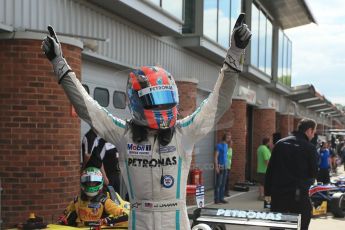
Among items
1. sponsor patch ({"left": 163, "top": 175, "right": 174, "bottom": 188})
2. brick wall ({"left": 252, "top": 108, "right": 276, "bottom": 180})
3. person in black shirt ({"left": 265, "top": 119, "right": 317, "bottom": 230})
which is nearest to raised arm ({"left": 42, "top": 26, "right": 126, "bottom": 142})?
sponsor patch ({"left": 163, "top": 175, "right": 174, "bottom": 188})

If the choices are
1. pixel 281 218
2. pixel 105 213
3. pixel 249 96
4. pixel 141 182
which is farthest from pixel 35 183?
pixel 249 96

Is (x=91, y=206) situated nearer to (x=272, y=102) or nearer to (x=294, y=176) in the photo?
(x=294, y=176)

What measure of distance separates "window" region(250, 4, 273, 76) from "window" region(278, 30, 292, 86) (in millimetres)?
2127

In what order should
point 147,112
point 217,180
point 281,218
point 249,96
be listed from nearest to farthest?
point 147,112
point 281,218
point 217,180
point 249,96

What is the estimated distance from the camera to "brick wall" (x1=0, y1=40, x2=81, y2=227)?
7.07 metres

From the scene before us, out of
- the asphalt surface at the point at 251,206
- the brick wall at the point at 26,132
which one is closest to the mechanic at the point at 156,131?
the brick wall at the point at 26,132

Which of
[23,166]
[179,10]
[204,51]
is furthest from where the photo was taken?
[204,51]

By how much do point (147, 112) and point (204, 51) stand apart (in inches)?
457

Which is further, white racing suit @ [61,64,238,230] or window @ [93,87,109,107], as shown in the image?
window @ [93,87,109,107]

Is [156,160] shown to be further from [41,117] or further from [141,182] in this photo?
[41,117]

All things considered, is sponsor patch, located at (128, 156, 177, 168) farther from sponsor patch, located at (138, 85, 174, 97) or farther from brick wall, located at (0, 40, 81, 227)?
brick wall, located at (0, 40, 81, 227)

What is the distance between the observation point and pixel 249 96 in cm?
1973

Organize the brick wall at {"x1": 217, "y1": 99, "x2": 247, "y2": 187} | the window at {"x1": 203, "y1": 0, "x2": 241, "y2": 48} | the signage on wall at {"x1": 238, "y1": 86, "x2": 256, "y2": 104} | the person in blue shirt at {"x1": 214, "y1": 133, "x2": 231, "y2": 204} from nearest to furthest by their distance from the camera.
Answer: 1. the person in blue shirt at {"x1": 214, "y1": 133, "x2": 231, "y2": 204}
2. the window at {"x1": 203, "y1": 0, "x2": 241, "y2": 48}
3. the brick wall at {"x1": 217, "y1": 99, "x2": 247, "y2": 187}
4. the signage on wall at {"x1": 238, "y1": 86, "x2": 256, "y2": 104}

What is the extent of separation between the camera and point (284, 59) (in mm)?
27797
